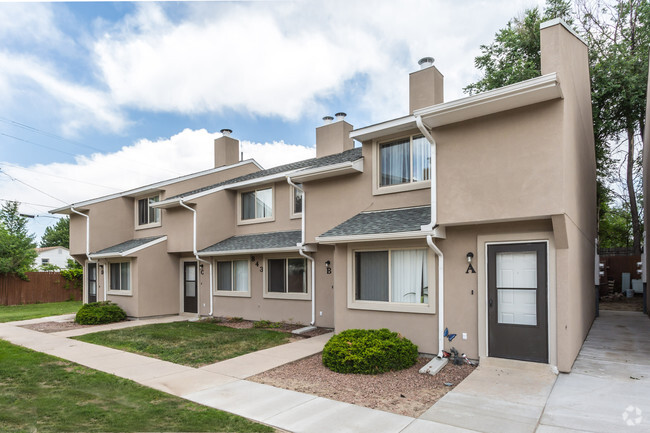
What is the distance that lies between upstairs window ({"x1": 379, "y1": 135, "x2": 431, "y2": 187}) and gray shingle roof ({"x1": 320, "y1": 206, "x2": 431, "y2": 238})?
2.44 feet

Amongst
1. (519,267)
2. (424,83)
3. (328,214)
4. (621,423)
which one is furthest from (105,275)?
(621,423)

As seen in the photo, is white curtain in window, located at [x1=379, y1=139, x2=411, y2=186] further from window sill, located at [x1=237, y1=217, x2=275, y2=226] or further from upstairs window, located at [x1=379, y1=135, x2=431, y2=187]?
window sill, located at [x1=237, y1=217, x2=275, y2=226]

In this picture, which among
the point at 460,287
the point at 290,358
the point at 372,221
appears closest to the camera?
the point at 460,287

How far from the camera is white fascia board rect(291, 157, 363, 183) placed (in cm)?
967

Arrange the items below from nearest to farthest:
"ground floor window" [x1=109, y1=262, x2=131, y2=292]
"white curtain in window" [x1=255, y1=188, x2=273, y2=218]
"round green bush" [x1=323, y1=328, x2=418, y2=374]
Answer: "round green bush" [x1=323, y1=328, x2=418, y2=374], "white curtain in window" [x1=255, y1=188, x2=273, y2=218], "ground floor window" [x1=109, y1=262, x2=131, y2=292]

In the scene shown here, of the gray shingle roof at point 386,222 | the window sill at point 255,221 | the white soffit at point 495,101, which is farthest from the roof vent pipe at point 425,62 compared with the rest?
the window sill at point 255,221

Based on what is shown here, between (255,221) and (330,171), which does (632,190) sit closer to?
(330,171)

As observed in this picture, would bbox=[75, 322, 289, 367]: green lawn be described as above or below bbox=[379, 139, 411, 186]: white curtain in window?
below

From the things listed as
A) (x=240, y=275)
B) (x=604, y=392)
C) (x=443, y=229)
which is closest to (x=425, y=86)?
(x=443, y=229)

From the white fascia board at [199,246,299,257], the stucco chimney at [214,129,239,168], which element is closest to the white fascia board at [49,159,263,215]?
the stucco chimney at [214,129,239,168]

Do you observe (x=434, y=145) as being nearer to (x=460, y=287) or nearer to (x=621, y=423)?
(x=460, y=287)

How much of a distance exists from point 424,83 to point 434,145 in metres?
3.98

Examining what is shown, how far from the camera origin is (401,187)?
9.21m

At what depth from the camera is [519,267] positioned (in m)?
7.13
